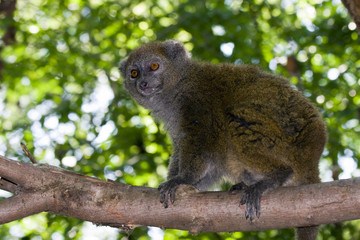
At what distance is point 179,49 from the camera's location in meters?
8.55

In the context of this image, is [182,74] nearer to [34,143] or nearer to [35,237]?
[34,143]

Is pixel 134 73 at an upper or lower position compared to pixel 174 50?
lower

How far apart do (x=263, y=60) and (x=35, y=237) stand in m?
7.05

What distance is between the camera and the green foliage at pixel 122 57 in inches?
395

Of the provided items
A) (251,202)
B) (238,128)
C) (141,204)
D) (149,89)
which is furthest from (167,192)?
(149,89)

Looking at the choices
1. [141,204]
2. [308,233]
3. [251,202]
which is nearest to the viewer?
[251,202]

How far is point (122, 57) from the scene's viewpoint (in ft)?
36.4

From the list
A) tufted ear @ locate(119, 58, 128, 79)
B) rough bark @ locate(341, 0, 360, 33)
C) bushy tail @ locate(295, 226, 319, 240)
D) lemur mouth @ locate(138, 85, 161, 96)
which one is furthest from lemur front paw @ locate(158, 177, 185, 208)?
tufted ear @ locate(119, 58, 128, 79)

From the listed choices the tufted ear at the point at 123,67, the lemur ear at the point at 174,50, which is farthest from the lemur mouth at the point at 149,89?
the tufted ear at the point at 123,67

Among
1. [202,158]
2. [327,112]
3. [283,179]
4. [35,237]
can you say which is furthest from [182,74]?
[35,237]

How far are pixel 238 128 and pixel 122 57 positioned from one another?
18.4ft

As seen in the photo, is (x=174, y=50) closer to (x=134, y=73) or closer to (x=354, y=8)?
(x=134, y=73)

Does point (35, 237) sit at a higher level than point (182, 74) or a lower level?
lower

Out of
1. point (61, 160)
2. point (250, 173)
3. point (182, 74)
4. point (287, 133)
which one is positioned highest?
point (182, 74)
